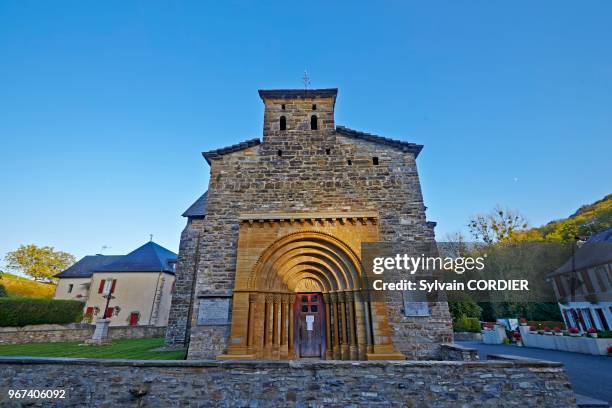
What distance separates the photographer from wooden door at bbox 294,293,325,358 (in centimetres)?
855

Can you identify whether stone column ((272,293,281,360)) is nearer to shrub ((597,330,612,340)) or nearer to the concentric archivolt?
the concentric archivolt

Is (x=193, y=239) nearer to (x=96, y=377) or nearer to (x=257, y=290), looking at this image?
(x=257, y=290)

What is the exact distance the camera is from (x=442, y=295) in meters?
8.37

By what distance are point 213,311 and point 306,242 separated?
3.44 meters

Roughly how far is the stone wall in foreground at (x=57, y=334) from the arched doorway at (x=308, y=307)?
585 inches

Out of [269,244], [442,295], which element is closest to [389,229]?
[442,295]

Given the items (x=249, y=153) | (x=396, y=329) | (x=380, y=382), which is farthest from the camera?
(x=249, y=153)

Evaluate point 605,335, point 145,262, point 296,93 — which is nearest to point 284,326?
point 296,93

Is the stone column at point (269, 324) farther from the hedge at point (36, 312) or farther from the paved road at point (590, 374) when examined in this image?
the hedge at point (36, 312)

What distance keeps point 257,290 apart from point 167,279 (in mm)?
21607

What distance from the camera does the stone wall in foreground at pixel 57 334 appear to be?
1455 centimetres

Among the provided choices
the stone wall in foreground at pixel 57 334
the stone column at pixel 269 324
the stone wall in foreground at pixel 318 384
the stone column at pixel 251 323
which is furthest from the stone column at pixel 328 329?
the stone wall in foreground at pixel 57 334

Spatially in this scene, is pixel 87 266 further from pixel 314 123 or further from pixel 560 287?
pixel 560 287

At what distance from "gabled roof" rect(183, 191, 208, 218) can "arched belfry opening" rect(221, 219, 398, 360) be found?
21.7ft
